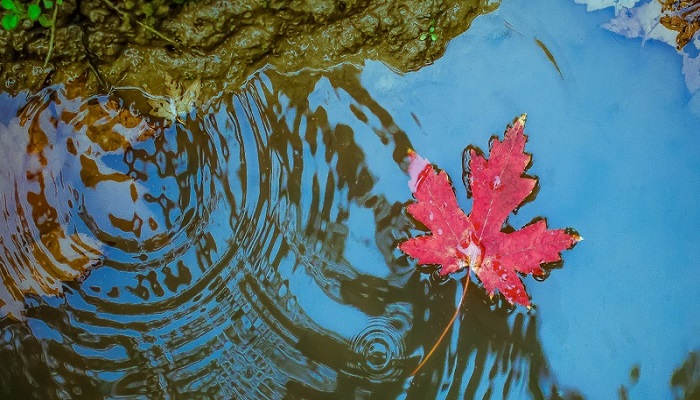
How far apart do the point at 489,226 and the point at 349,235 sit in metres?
0.44

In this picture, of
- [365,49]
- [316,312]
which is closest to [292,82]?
[365,49]

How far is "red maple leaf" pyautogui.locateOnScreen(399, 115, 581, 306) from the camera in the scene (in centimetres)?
168

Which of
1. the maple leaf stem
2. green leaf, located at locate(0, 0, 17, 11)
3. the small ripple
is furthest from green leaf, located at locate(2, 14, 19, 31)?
the maple leaf stem

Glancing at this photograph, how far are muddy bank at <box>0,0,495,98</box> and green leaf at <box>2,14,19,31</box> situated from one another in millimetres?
107

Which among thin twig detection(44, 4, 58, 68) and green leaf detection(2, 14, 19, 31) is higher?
thin twig detection(44, 4, 58, 68)

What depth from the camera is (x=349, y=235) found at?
5.99ft

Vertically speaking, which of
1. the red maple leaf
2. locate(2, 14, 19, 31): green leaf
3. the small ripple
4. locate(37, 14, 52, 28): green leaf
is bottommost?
the small ripple

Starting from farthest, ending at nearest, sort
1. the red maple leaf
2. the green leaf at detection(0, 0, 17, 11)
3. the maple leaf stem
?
1. the maple leaf stem
2. the red maple leaf
3. the green leaf at detection(0, 0, 17, 11)

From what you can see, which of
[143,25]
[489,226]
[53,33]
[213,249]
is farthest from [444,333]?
[53,33]

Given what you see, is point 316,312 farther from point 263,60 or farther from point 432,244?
point 263,60

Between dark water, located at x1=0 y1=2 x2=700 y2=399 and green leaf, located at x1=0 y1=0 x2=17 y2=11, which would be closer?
green leaf, located at x1=0 y1=0 x2=17 y2=11

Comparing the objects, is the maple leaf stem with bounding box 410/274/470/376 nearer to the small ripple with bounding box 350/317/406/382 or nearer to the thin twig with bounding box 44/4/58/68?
the small ripple with bounding box 350/317/406/382

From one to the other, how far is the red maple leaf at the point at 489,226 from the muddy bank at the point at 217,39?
363mm

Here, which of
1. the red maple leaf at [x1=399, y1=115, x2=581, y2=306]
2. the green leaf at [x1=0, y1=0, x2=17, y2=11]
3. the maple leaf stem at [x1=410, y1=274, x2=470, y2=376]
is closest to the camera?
the green leaf at [x1=0, y1=0, x2=17, y2=11]
